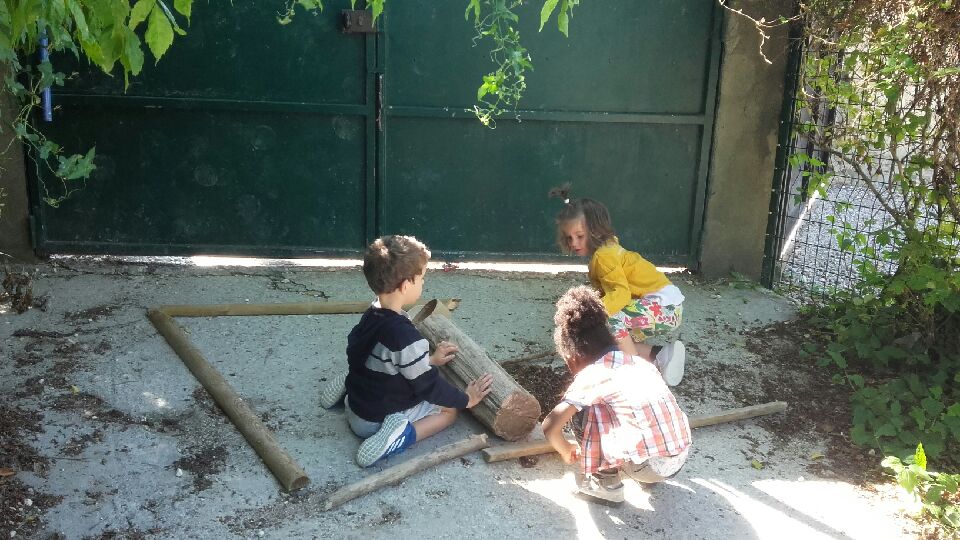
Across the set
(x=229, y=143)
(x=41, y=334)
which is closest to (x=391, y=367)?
(x=41, y=334)

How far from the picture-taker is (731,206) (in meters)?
6.37

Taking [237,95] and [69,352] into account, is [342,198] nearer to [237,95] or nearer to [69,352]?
[237,95]

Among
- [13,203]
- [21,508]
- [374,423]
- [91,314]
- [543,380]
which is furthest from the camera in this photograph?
[13,203]

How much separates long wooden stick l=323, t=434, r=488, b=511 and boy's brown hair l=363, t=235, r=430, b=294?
69 centimetres

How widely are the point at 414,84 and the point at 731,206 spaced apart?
2.34 metres

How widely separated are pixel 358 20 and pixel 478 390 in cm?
296

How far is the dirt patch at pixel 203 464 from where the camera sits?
3.49 meters

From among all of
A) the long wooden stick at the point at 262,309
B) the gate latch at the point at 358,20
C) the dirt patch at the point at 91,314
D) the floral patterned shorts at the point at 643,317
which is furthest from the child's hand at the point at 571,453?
the gate latch at the point at 358,20

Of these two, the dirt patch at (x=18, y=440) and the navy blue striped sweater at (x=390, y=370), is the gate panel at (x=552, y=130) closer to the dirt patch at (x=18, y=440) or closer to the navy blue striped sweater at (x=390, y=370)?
the navy blue striped sweater at (x=390, y=370)

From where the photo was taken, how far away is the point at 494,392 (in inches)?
153

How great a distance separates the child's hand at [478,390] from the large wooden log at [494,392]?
0.02 meters

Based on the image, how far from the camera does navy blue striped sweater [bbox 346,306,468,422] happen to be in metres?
3.66

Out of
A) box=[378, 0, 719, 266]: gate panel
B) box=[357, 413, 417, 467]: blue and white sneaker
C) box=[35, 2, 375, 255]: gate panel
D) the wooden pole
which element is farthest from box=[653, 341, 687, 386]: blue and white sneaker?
box=[35, 2, 375, 255]: gate panel

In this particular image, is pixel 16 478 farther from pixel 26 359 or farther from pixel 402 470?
pixel 402 470
